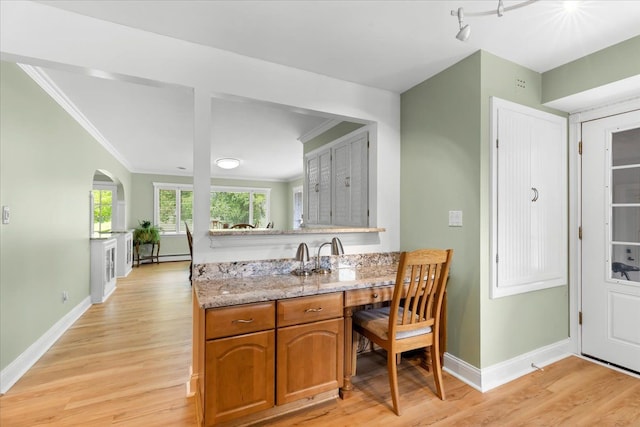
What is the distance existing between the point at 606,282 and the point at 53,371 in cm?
458

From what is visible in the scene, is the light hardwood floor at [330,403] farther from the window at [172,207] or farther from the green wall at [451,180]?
the window at [172,207]

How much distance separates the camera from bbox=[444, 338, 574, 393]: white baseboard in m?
2.17

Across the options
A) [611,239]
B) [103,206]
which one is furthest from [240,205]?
[611,239]

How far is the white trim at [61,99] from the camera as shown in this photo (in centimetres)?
259

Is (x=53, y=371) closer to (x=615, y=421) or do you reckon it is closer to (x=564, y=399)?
(x=564, y=399)

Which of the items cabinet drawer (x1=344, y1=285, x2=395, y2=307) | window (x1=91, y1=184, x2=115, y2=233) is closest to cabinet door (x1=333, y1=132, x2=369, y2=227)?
cabinet drawer (x1=344, y1=285, x2=395, y2=307)

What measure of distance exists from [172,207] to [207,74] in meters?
7.02

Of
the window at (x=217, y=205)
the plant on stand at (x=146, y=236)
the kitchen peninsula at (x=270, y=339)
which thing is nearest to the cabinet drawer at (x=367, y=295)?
the kitchen peninsula at (x=270, y=339)

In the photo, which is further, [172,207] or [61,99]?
[172,207]

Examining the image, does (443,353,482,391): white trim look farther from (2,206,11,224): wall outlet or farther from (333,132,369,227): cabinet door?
(2,206,11,224): wall outlet

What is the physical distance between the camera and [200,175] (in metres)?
2.14

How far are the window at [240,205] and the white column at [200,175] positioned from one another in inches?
264

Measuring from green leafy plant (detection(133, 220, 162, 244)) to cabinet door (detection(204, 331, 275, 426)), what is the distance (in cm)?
695

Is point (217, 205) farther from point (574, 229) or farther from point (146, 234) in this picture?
point (574, 229)
